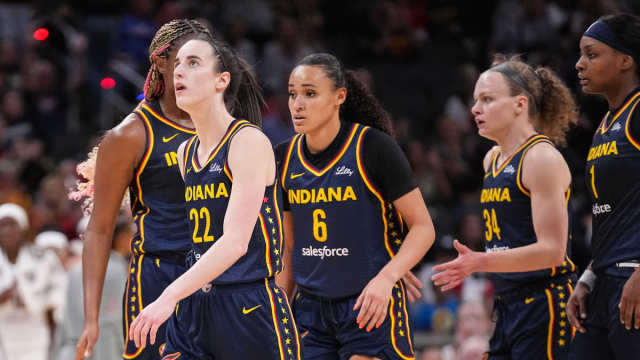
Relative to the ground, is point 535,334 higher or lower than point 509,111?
lower

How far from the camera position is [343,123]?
5039 mm

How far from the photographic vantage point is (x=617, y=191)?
14.7ft

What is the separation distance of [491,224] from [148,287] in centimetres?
184

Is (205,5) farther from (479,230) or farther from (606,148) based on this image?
(606,148)

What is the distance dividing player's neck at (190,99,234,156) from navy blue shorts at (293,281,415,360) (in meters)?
1.08

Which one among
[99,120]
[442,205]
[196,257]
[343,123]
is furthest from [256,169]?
[99,120]

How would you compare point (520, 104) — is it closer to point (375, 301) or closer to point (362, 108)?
point (362, 108)

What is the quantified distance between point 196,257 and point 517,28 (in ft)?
29.8

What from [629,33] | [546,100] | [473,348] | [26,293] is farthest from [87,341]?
[26,293]

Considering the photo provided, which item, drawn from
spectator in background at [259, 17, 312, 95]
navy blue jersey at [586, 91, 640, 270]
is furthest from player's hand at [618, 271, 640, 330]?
spectator in background at [259, 17, 312, 95]

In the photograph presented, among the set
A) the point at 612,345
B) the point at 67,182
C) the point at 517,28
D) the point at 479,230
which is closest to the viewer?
the point at 612,345

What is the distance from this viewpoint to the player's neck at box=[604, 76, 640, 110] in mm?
4605

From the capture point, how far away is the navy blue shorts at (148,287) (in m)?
4.64

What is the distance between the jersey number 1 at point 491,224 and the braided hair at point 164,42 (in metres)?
1.78
